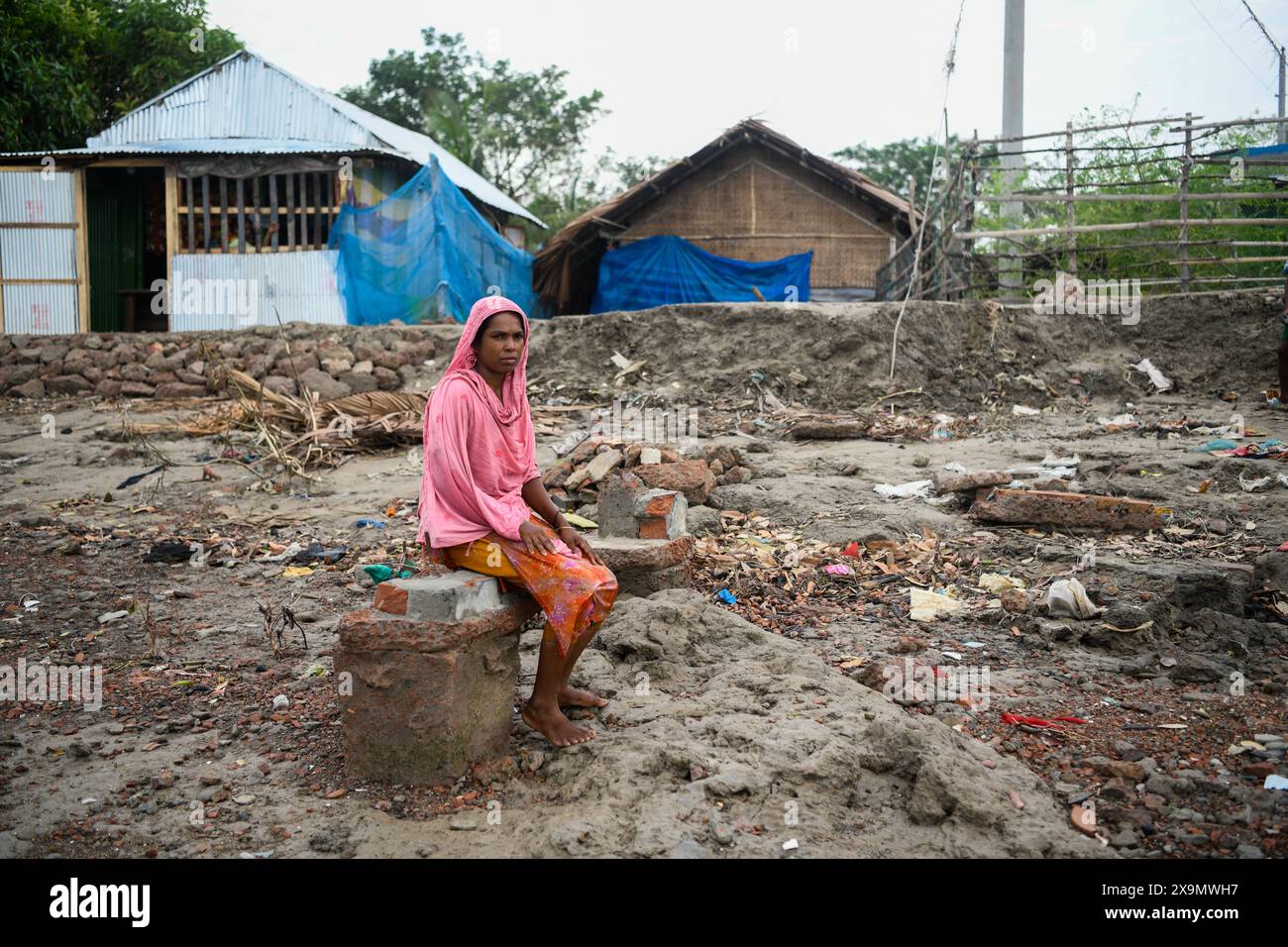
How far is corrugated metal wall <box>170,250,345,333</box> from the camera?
504 inches

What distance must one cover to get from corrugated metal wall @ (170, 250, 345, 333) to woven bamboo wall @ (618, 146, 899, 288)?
6.13 metres

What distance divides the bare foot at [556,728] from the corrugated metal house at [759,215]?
1275cm

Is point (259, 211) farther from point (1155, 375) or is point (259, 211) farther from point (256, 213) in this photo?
point (1155, 375)

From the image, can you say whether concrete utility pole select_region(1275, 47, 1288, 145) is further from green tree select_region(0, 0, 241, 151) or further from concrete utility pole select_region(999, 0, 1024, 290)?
green tree select_region(0, 0, 241, 151)

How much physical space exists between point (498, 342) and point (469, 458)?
39 cm

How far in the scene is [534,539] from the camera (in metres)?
3.02

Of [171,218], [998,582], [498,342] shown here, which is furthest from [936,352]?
[171,218]

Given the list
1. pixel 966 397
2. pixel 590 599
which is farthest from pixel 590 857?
pixel 966 397

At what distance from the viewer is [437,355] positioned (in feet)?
38.5

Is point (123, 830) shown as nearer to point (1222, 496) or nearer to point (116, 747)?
point (116, 747)

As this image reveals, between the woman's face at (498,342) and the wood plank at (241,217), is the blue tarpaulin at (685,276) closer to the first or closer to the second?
the wood plank at (241,217)

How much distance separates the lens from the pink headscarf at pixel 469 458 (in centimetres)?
304

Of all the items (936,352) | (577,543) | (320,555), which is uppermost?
(936,352)

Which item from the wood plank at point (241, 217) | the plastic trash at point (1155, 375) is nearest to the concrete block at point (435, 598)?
the plastic trash at point (1155, 375)
